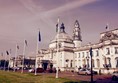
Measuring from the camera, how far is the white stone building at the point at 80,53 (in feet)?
219

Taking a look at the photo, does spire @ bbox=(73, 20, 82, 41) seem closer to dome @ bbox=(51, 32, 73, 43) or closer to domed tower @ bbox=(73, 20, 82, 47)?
domed tower @ bbox=(73, 20, 82, 47)

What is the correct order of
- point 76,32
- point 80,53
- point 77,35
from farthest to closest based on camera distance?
point 77,35 → point 76,32 → point 80,53

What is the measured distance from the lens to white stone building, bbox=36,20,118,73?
2623 inches

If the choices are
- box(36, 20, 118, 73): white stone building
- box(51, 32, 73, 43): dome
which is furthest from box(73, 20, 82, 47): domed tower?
box(51, 32, 73, 43): dome

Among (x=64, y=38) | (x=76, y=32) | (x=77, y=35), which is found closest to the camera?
(x=64, y=38)

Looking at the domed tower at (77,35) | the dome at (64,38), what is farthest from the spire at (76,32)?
the dome at (64,38)

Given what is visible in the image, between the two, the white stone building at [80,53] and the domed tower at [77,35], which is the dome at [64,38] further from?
the domed tower at [77,35]

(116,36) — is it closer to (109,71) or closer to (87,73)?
(109,71)

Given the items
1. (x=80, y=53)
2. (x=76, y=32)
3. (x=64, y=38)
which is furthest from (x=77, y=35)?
(x=80, y=53)

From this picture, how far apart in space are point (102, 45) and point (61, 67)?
2674cm

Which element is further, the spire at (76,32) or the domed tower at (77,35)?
the spire at (76,32)

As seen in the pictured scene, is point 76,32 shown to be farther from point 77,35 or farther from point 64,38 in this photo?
point 64,38

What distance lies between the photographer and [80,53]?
8931 centimetres

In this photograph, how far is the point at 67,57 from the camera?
91.6 m
